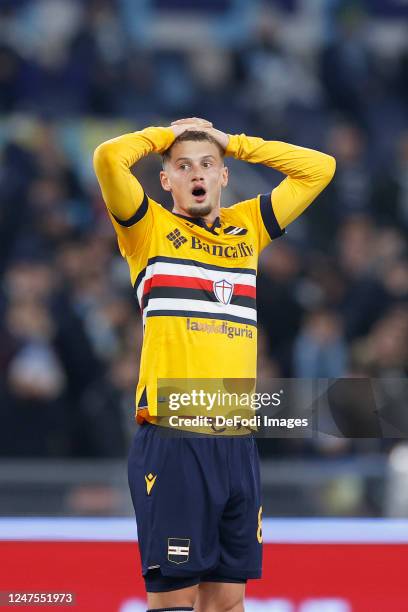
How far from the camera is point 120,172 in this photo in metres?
4.33

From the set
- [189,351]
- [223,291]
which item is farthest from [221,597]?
[223,291]

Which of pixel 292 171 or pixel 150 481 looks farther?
pixel 292 171

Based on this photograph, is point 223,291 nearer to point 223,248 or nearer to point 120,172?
point 223,248

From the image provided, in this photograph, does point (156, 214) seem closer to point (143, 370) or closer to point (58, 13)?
point (143, 370)

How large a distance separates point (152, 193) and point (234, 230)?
4.36 metres

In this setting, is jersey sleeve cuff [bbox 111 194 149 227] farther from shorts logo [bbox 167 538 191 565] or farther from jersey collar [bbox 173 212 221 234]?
shorts logo [bbox 167 538 191 565]

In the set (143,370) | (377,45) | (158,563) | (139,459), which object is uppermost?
(377,45)

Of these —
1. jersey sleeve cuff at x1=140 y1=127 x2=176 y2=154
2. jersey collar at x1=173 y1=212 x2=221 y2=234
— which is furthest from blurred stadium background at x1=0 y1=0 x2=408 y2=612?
jersey sleeve cuff at x1=140 y1=127 x2=176 y2=154

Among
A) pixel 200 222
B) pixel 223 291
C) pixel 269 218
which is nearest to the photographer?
pixel 223 291

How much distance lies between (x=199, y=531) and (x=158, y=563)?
17 centimetres

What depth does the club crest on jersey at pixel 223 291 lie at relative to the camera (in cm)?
443

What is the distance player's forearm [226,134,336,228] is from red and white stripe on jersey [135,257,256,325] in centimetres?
41

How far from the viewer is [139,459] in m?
4.37

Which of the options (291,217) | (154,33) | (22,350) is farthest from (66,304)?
(154,33)
